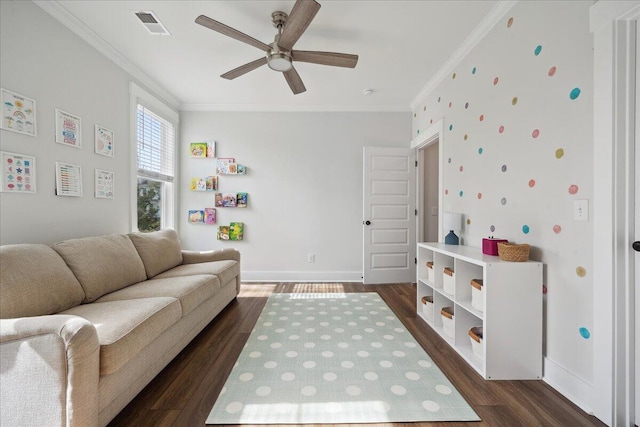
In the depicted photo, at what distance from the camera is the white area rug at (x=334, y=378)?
135 cm

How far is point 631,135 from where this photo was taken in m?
1.24

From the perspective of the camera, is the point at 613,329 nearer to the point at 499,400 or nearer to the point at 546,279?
the point at 546,279

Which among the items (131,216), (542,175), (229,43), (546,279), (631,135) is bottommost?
(546,279)

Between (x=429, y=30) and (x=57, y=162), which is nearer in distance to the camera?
(x=57, y=162)

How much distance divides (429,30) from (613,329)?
2382 millimetres

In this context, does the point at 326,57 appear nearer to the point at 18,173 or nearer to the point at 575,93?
the point at 575,93

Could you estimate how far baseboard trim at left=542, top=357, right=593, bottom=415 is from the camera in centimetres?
138

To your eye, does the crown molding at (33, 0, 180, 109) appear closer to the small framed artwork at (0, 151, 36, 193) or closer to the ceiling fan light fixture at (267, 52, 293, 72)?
the small framed artwork at (0, 151, 36, 193)

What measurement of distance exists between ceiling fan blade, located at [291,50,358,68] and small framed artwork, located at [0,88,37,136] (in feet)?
6.28

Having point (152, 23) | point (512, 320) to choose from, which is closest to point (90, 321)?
point (152, 23)

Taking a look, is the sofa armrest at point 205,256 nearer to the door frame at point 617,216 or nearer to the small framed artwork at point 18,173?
the small framed artwork at point 18,173

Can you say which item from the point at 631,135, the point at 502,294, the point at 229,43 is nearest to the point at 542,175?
the point at 631,135

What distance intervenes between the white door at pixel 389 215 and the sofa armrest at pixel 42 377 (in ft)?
10.3

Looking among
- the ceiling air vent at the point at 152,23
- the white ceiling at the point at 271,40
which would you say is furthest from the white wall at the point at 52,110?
the ceiling air vent at the point at 152,23
